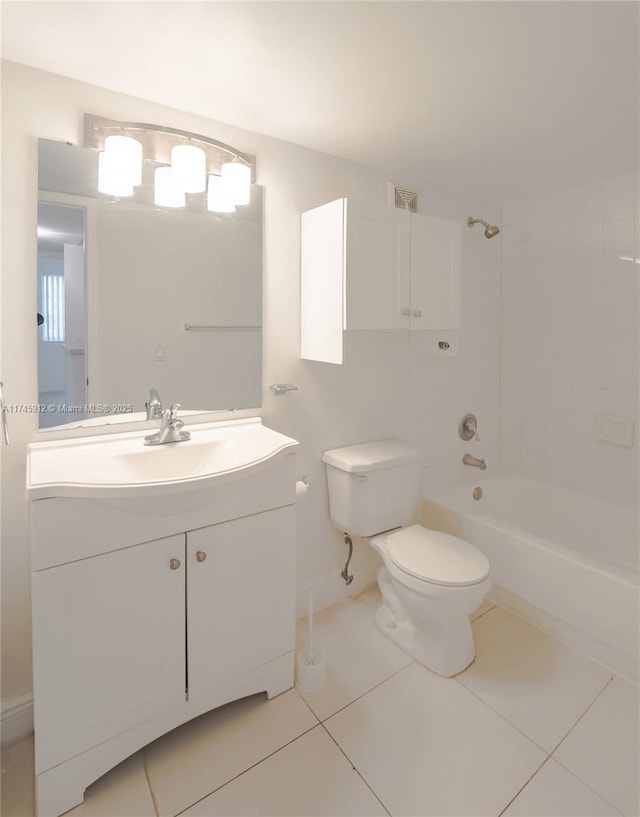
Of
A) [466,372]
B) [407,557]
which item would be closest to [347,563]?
[407,557]

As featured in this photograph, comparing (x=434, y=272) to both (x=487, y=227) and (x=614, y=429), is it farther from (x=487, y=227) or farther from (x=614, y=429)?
(x=614, y=429)

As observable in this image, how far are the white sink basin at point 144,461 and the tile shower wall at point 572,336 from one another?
5.83 ft

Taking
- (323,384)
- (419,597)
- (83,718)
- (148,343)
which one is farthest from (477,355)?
(83,718)

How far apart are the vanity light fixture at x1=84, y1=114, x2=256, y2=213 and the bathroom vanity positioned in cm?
88

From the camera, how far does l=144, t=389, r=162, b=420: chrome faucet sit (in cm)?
168

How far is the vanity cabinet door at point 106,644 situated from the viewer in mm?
1191

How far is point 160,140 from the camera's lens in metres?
1.61

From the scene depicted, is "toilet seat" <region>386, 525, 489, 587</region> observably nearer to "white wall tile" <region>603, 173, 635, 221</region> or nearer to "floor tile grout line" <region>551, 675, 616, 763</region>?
"floor tile grout line" <region>551, 675, 616, 763</region>

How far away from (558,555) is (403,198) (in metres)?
1.75

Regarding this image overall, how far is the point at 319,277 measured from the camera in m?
1.88

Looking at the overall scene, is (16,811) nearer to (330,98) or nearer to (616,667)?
(616,667)

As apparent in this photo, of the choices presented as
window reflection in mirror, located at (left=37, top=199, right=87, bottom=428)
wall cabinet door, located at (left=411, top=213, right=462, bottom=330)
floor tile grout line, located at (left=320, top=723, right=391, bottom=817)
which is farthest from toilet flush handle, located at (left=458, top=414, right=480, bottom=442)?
window reflection in mirror, located at (left=37, top=199, right=87, bottom=428)

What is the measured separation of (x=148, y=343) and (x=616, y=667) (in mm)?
2212

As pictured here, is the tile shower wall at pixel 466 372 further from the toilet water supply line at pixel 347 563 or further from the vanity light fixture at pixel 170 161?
the vanity light fixture at pixel 170 161
